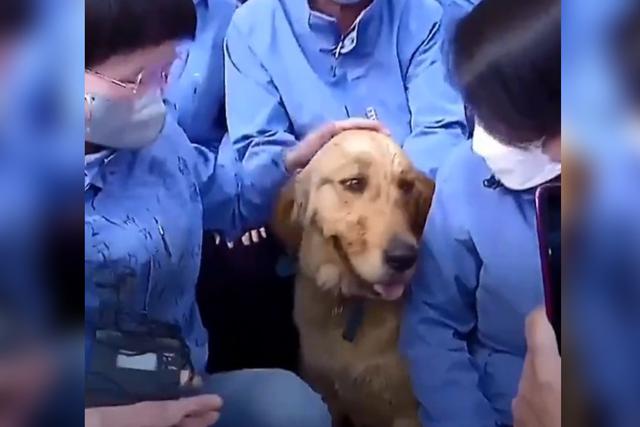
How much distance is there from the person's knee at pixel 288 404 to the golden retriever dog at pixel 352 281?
0.05ft

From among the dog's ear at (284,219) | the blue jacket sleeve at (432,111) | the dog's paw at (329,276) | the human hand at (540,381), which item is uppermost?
the blue jacket sleeve at (432,111)

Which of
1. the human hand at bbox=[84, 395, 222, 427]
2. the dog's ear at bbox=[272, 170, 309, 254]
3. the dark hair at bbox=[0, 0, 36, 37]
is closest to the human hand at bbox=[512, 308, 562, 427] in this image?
the dog's ear at bbox=[272, 170, 309, 254]

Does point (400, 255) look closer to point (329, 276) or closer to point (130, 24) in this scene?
point (329, 276)

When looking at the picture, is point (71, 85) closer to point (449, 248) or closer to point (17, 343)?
point (17, 343)

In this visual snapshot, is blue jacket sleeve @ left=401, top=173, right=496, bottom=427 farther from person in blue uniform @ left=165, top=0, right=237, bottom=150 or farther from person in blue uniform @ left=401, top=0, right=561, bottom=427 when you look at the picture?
person in blue uniform @ left=165, top=0, right=237, bottom=150

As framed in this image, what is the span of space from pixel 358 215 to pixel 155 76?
380 millimetres

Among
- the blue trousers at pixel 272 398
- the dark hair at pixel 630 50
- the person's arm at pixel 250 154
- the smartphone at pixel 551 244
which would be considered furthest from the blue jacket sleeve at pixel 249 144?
the dark hair at pixel 630 50

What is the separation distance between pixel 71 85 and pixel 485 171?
652mm

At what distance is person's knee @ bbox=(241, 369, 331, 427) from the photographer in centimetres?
140

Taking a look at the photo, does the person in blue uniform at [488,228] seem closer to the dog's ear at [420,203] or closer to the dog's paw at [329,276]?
the dog's ear at [420,203]

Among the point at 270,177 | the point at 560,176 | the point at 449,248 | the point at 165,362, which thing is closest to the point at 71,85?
the point at 270,177

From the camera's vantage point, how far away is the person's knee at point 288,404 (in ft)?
4.60

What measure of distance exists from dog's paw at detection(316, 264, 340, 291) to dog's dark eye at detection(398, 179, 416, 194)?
158mm

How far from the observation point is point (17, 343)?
4.55ft
